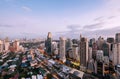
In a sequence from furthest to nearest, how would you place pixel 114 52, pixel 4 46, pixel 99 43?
1. pixel 4 46
2. pixel 99 43
3. pixel 114 52

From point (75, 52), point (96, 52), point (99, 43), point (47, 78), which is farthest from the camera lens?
point (99, 43)

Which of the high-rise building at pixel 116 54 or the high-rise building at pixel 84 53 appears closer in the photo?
the high-rise building at pixel 116 54

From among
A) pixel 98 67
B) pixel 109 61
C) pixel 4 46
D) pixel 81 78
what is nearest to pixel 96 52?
pixel 109 61

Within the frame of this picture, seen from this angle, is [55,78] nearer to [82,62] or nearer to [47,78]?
[47,78]

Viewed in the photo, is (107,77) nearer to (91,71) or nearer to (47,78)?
(91,71)

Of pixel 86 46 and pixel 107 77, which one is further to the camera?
pixel 86 46

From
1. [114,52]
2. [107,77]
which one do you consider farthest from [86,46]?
[107,77]

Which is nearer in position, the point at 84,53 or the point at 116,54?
the point at 116,54

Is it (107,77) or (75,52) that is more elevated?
(75,52)

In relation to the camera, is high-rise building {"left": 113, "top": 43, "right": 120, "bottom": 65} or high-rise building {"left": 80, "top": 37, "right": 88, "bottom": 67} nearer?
high-rise building {"left": 113, "top": 43, "right": 120, "bottom": 65}
